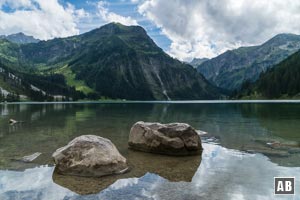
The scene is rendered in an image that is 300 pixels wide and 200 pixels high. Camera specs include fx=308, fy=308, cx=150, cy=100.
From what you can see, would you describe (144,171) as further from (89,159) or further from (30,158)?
(30,158)

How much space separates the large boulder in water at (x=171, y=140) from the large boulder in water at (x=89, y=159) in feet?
23.2

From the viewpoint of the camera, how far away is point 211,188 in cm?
1870

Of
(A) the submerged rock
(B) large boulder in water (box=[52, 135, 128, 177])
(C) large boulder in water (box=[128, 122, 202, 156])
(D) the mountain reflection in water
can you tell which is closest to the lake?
(D) the mountain reflection in water

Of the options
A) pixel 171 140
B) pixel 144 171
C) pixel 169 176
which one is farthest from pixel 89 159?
pixel 171 140

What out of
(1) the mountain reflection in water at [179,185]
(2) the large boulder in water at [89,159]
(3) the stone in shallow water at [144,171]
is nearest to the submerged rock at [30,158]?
(1) the mountain reflection in water at [179,185]

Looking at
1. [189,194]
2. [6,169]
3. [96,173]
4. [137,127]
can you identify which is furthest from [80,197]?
[137,127]

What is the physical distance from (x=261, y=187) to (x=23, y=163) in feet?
62.4

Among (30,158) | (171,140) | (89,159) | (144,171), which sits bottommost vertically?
(144,171)

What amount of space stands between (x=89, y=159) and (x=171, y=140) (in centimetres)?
992

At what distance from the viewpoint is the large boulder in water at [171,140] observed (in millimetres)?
29781

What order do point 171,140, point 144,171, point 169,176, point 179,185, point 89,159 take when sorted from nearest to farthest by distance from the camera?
point 179,185 < point 169,176 < point 89,159 < point 144,171 < point 171,140

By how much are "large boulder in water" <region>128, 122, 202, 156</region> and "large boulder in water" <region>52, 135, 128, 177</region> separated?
7072 mm

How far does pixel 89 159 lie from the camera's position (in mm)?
22281

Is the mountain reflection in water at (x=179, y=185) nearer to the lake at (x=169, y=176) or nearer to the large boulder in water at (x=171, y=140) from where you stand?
the lake at (x=169, y=176)
